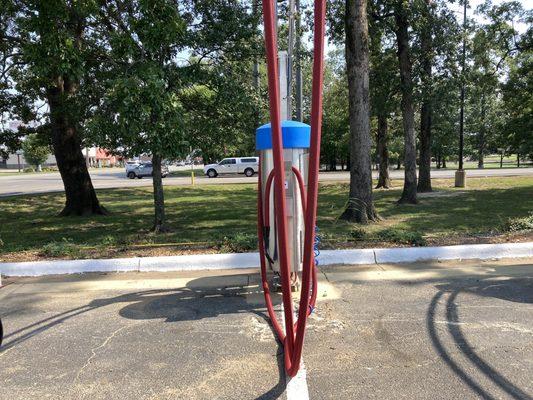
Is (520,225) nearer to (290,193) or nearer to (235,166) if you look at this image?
(290,193)

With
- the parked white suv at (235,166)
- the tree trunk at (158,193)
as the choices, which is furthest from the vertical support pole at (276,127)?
the parked white suv at (235,166)

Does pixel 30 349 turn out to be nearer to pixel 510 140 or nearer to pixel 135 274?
pixel 135 274

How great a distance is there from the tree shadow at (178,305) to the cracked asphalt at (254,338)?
20 mm

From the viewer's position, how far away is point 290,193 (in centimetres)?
495

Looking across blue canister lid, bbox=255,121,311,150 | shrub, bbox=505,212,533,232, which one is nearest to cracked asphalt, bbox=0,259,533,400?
blue canister lid, bbox=255,121,311,150

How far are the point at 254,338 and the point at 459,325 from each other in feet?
6.13

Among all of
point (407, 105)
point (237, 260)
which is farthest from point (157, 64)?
point (407, 105)

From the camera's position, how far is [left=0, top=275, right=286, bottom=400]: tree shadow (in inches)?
180

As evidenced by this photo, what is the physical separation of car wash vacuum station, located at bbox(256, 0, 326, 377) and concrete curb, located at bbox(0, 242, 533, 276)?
1379mm

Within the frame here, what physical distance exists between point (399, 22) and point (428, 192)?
746 cm

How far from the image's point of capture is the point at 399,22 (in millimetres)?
15945

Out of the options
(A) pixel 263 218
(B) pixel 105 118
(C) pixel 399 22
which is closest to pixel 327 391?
(A) pixel 263 218

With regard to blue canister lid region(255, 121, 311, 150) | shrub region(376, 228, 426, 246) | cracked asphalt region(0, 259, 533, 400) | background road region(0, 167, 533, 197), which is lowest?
cracked asphalt region(0, 259, 533, 400)

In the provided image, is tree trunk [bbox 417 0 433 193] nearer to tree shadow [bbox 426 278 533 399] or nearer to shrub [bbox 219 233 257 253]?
shrub [bbox 219 233 257 253]
